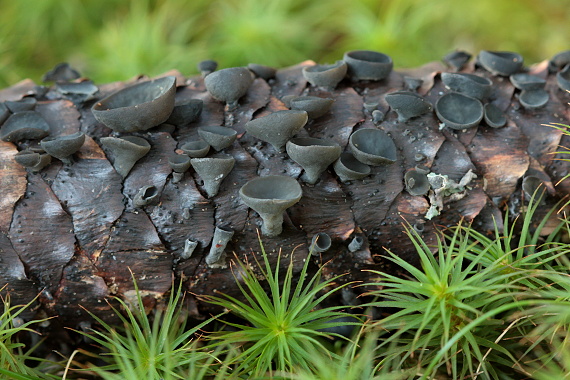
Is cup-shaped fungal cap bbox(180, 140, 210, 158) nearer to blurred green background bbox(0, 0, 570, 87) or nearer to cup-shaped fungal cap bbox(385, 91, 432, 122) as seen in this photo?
cup-shaped fungal cap bbox(385, 91, 432, 122)

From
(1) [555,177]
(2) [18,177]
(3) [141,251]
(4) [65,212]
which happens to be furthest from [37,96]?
(1) [555,177]

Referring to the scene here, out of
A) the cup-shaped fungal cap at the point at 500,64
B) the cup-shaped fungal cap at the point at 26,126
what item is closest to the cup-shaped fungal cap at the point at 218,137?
the cup-shaped fungal cap at the point at 26,126

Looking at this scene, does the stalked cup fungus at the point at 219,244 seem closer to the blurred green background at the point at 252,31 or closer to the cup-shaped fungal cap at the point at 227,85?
the cup-shaped fungal cap at the point at 227,85

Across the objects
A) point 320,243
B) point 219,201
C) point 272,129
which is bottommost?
point 320,243

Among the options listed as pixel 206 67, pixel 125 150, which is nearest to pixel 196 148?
pixel 125 150

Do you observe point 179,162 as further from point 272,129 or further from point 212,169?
point 272,129

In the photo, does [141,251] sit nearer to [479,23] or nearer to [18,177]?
[18,177]

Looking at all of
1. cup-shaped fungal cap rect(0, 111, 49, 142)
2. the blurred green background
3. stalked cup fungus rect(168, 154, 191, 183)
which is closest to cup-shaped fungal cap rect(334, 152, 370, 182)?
stalked cup fungus rect(168, 154, 191, 183)
